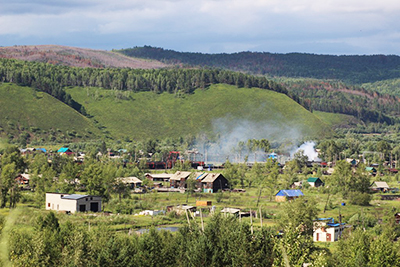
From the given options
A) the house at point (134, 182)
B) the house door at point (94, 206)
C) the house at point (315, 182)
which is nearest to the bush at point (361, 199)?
the house at point (315, 182)

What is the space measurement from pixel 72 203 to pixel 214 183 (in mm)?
A: 38869

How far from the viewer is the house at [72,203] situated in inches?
3125

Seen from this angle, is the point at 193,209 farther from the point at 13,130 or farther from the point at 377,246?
the point at 13,130

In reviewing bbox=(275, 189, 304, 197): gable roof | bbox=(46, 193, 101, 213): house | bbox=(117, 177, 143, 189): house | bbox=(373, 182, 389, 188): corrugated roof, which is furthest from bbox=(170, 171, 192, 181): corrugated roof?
bbox=(46, 193, 101, 213): house

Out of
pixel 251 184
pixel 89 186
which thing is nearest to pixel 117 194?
pixel 89 186

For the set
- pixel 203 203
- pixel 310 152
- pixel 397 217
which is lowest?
pixel 310 152

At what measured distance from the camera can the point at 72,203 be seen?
7969 cm

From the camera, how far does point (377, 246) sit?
147ft

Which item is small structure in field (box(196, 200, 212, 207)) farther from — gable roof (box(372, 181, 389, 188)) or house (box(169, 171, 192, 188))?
gable roof (box(372, 181, 389, 188))

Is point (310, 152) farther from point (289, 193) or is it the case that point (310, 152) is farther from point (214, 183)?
point (289, 193)

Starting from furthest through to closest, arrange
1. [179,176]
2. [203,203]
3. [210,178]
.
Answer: [179,176] → [210,178] → [203,203]

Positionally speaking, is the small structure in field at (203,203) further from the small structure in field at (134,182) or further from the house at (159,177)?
the house at (159,177)

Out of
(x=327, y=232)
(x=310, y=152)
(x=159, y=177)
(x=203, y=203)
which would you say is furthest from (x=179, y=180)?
(x=310, y=152)

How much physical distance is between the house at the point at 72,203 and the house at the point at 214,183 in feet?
111
